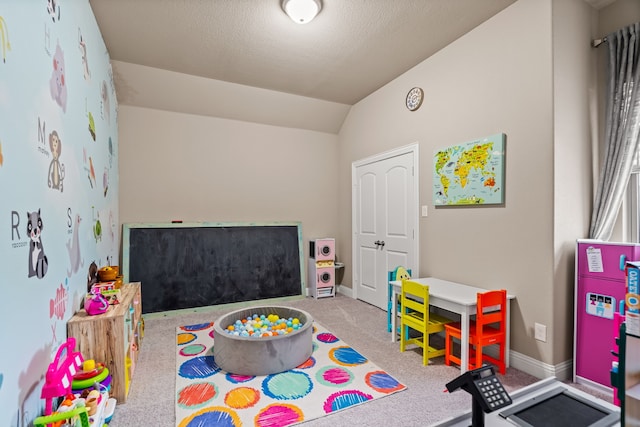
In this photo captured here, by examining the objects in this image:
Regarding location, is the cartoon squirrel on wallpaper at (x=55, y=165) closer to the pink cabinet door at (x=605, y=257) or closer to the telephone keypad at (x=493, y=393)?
the telephone keypad at (x=493, y=393)

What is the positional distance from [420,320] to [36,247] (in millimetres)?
2657

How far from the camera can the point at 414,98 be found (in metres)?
3.57

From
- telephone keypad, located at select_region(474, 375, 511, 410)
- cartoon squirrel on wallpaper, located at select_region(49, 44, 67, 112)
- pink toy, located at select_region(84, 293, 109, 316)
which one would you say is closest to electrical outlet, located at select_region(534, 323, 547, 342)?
telephone keypad, located at select_region(474, 375, 511, 410)

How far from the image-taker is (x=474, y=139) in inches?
114

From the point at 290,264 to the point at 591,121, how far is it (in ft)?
12.2

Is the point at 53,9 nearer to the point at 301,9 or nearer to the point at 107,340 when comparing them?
the point at 301,9

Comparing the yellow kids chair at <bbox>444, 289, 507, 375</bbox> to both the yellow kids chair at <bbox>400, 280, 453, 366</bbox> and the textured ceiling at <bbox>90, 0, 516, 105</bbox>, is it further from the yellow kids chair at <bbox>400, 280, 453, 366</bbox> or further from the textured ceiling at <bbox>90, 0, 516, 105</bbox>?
the textured ceiling at <bbox>90, 0, 516, 105</bbox>

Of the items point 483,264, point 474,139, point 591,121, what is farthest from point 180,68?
point 591,121

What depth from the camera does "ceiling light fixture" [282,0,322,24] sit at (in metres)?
2.43

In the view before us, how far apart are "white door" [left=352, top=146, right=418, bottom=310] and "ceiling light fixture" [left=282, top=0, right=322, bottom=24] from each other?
5.76 feet

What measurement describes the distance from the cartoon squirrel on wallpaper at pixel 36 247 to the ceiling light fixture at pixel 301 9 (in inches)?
84.9

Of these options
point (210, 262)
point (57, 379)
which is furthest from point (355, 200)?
point (57, 379)

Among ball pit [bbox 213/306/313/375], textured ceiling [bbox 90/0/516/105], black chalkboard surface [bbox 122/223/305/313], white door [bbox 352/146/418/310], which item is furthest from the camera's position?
black chalkboard surface [bbox 122/223/305/313]

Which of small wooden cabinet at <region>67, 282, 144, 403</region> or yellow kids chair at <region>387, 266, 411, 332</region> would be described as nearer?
small wooden cabinet at <region>67, 282, 144, 403</region>
